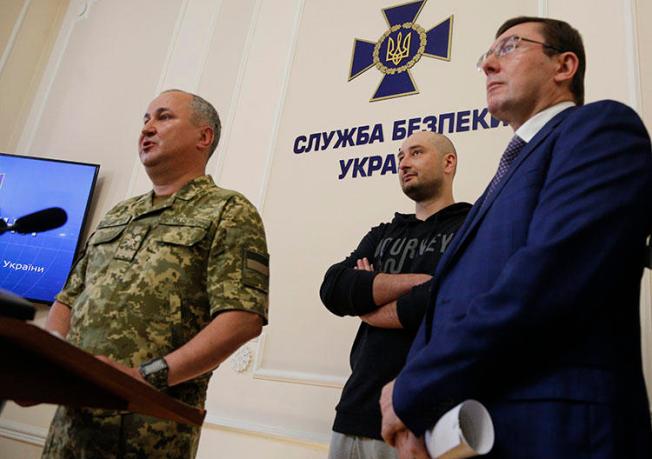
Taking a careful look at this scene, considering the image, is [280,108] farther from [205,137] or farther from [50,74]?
[50,74]

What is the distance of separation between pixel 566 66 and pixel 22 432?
3.44m

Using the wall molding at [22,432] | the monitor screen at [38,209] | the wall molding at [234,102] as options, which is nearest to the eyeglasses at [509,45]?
the wall molding at [234,102]

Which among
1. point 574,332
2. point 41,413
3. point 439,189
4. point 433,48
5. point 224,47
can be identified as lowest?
point 41,413

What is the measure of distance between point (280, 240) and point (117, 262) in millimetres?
1534

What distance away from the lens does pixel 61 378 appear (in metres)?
0.76

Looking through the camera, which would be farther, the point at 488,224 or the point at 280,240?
the point at 280,240

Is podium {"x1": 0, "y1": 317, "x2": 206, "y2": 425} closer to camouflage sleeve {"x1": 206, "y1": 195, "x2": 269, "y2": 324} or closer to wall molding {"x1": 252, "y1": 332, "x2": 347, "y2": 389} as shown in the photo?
camouflage sleeve {"x1": 206, "y1": 195, "x2": 269, "y2": 324}

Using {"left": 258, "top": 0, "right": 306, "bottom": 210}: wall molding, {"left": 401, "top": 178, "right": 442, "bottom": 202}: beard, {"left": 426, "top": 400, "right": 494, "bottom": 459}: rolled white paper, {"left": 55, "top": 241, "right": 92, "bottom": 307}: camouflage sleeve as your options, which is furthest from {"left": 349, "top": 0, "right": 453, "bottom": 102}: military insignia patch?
{"left": 426, "top": 400, "right": 494, "bottom": 459}: rolled white paper

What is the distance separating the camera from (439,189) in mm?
1910

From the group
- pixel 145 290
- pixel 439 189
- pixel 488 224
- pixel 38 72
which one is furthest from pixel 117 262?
pixel 38 72

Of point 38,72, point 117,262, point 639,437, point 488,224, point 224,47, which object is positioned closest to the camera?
point 639,437

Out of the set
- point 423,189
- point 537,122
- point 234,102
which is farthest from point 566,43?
point 234,102

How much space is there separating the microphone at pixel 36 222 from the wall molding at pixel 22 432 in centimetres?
247

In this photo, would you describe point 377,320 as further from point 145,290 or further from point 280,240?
point 280,240
